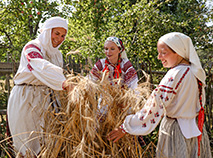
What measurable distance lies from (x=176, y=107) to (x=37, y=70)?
→ 99 cm

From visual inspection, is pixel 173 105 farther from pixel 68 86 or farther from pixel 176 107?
pixel 68 86

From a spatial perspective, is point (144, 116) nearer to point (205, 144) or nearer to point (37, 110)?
point (205, 144)

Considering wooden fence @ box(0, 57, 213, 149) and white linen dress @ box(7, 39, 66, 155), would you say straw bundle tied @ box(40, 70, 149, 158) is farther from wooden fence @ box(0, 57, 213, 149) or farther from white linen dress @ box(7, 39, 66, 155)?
wooden fence @ box(0, 57, 213, 149)

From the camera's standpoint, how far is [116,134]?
1486 mm

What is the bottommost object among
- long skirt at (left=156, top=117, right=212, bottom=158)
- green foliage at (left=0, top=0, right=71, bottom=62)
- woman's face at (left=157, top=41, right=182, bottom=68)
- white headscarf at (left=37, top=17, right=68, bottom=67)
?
long skirt at (left=156, top=117, right=212, bottom=158)

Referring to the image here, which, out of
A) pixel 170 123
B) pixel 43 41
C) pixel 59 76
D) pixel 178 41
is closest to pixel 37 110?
pixel 59 76

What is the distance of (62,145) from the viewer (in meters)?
1.57

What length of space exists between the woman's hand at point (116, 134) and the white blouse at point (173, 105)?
1.2 inches

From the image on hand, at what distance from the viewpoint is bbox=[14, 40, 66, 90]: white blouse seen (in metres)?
1.70

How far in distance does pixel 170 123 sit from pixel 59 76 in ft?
2.60

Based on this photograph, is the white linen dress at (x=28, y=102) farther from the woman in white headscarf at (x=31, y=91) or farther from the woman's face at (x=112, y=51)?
the woman's face at (x=112, y=51)

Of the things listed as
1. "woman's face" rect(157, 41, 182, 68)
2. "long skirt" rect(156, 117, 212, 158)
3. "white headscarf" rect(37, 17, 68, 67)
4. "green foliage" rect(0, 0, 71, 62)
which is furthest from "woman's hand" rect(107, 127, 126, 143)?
"green foliage" rect(0, 0, 71, 62)

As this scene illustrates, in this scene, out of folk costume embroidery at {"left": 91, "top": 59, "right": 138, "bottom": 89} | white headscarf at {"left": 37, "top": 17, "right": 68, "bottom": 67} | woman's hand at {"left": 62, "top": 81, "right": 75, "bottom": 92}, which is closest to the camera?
woman's hand at {"left": 62, "top": 81, "right": 75, "bottom": 92}

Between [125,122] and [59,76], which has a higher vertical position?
[59,76]
